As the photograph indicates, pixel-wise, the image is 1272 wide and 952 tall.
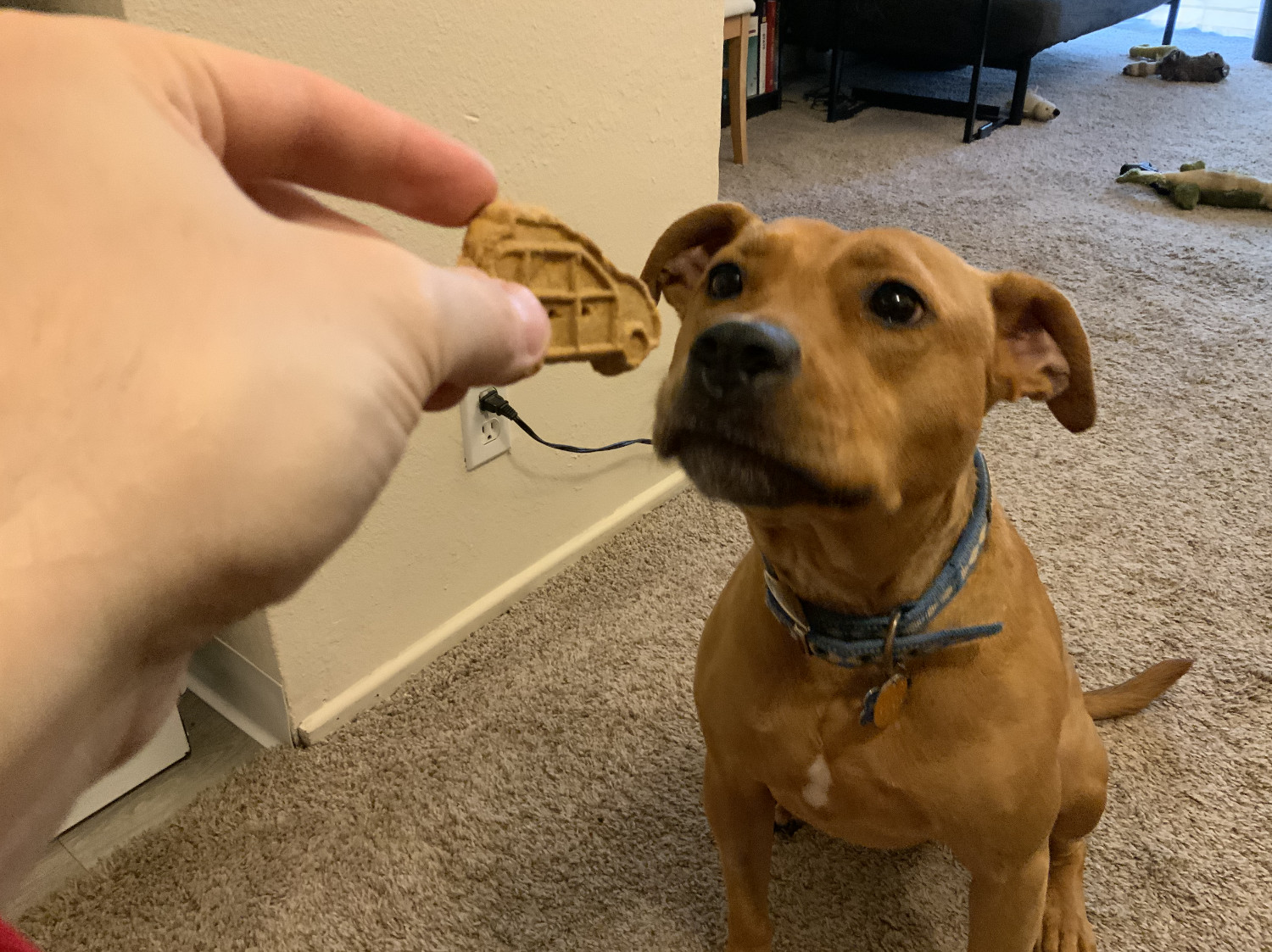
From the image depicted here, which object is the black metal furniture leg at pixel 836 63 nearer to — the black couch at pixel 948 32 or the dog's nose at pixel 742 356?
the black couch at pixel 948 32

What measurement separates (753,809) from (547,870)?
0.39m

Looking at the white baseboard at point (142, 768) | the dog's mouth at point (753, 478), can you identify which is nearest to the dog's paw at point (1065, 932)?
the dog's mouth at point (753, 478)

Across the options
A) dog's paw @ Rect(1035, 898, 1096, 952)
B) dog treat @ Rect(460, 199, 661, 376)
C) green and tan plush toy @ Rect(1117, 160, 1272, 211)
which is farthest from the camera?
green and tan plush toy @ Rect(1117, 160, 1272, 211)

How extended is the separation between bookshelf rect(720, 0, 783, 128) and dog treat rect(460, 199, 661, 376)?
12.3 feet

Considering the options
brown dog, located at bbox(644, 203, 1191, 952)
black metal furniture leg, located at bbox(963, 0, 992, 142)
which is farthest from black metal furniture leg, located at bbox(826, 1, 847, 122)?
brown dog, located at bbox(644, 203, 1191, 952)

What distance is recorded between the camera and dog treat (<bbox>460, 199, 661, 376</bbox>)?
31.0 inches

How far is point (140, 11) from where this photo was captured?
104 cm

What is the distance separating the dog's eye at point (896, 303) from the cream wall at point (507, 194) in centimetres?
76

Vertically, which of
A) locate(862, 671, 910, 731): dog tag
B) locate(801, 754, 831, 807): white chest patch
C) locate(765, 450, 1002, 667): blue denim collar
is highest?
locate(765, 450, 1002, 667): blue denim collar

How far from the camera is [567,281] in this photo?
0.86 metres

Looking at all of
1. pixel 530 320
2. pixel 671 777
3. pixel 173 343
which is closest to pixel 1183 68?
pixel 671 777

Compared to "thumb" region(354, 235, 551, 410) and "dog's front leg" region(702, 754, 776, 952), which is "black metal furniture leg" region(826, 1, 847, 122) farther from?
"thumb" region(354, 235, 551, 410)

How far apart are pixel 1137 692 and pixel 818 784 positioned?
757 mm

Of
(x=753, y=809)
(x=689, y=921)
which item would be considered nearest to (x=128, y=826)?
(x=689, y=921)
